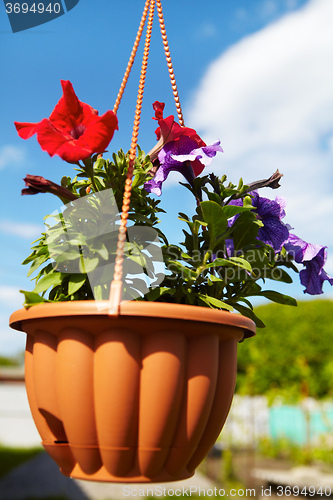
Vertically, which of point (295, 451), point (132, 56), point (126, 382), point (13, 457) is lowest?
point (13, 457)

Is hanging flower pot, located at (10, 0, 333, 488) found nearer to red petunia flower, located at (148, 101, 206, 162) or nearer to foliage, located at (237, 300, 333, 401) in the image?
red petunia flower, located at (148, 101, 206, 162)

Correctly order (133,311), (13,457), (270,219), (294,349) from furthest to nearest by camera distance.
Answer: (13,457), (294,349), (270,219), (133,311)

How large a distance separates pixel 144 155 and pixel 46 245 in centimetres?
37

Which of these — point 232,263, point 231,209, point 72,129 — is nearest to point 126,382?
point 232,263

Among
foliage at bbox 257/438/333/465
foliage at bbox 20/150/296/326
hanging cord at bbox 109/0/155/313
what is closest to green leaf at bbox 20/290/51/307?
foliage at bbox 20/150/296/326

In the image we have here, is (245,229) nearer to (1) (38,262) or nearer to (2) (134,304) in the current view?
(2) (134,304)

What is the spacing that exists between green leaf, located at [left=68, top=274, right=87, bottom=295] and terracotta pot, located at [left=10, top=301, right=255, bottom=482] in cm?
8

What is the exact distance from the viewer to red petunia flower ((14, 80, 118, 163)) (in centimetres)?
102

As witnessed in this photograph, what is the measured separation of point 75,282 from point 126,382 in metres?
0.26

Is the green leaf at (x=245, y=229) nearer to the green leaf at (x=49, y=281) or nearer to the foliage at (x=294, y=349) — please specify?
the green leaf at (x=49, y=281)

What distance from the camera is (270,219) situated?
133 cm

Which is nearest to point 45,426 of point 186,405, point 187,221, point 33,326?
point 33,326

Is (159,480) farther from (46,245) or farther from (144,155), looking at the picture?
(144,155)

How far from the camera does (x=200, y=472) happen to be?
8.14 m
